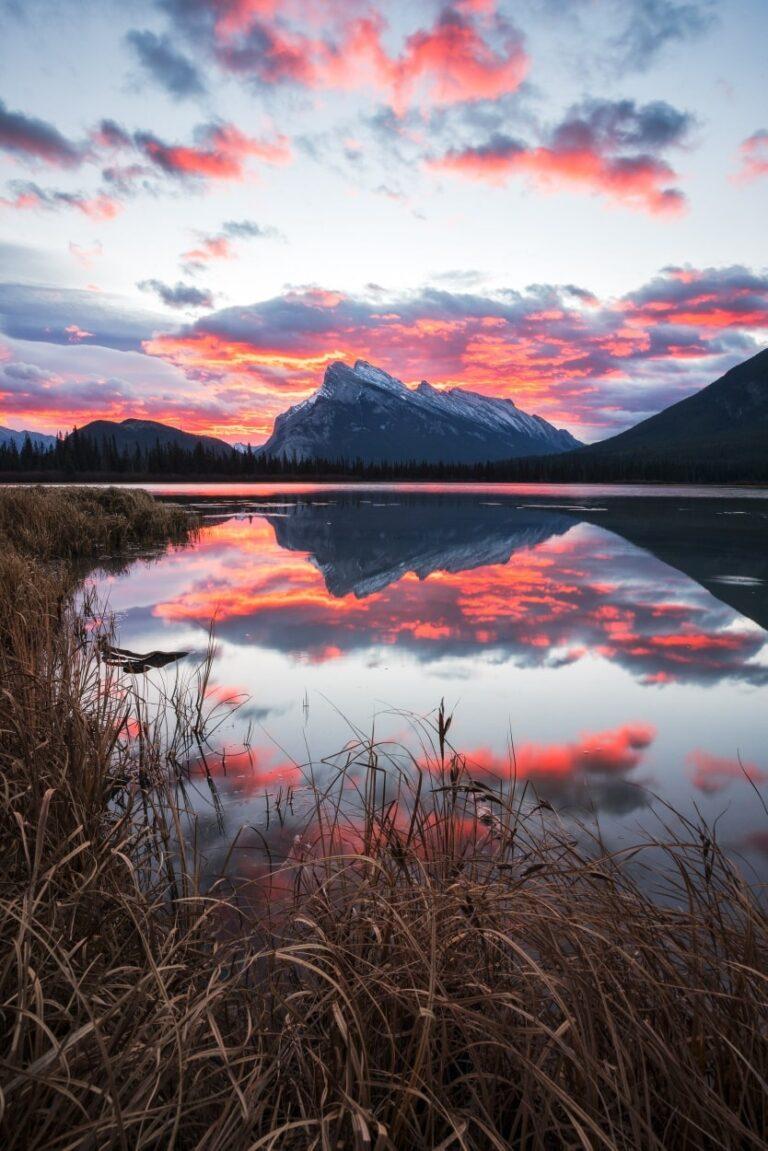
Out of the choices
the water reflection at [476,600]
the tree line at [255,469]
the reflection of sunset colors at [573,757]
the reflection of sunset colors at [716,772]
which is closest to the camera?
the reflection of sunset colors at [716,772]

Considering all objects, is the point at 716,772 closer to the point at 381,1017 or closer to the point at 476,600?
the point at 381,1017

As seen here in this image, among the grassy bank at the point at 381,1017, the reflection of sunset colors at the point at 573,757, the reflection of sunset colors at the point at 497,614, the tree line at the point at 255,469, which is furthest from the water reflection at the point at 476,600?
the tree line at the point at 255,469

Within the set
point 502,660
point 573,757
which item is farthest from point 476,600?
Answer: point 573,757

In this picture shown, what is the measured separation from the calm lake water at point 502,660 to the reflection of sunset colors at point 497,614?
8 cm

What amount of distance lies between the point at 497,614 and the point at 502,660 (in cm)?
407

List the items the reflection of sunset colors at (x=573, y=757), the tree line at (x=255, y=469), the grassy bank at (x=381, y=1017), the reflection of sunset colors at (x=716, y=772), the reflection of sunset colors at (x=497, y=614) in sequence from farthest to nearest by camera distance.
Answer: the tree line at (x=255, y=469) → the reflection of sunset colors at (x=497, y=614) → the reflection of sunset colors at (x=573, y=757) → the reflection of sunset colors at (x=716, y=772) → the grassy bank at (x=381, y=1017)

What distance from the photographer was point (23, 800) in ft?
14.4

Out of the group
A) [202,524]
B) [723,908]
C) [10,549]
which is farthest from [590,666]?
[202,524]

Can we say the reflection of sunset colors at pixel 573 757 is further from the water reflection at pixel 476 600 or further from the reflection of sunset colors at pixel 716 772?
the water reflection at pixel 476 600

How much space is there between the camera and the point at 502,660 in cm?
1100

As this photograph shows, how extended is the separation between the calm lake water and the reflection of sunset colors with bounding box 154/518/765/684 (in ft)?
0.27

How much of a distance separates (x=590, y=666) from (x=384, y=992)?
8.79 m

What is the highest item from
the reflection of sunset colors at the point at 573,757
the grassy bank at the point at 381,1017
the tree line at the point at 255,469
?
the tree line at the point at 255,469

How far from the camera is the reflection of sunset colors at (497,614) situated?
38.0ft
